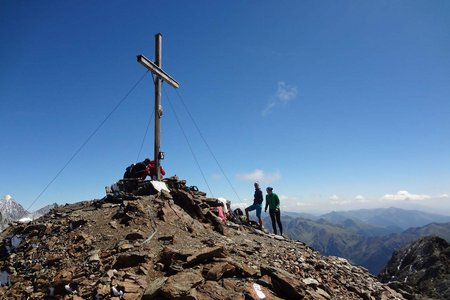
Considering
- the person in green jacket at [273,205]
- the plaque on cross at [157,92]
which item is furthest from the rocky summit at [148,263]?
the person in green jacket at [273,205]

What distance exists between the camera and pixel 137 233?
11727 millimetres

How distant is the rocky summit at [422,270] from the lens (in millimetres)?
17844

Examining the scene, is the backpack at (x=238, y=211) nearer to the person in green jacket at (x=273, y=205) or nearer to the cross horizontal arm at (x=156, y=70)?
the person in green jacket at (x=273, y=205)

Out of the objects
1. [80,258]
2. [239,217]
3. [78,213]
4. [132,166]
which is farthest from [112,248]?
[239,217]

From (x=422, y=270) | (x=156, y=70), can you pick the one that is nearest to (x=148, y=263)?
(x=156, y=70)

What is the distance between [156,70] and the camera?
19391 millimetres

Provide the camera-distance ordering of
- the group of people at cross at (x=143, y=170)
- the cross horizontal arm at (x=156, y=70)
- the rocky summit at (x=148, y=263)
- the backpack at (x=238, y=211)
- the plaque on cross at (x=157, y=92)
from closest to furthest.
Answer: the rocky summit at (x=148, y=263)
the cross horizontal arm at (x=156, y=70)
the plaque on cross at (x=157, y=92)
the group of people at cross at (x=143, y=170)
the backpack at (x=238, y=211)

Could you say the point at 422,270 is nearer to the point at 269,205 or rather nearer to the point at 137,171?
the point at 269,205

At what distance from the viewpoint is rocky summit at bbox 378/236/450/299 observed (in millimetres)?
17844

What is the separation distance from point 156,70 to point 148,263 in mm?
13313

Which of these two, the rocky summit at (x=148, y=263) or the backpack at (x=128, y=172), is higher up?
the backpack at (x=128, y=172)

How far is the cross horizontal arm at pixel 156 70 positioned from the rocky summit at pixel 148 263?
27.9 ft

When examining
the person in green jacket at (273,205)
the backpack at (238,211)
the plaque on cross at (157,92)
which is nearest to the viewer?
the plaque on cross at (157,92)

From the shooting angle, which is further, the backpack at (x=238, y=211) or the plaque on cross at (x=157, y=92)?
the backpack at (x=238, y=211)
